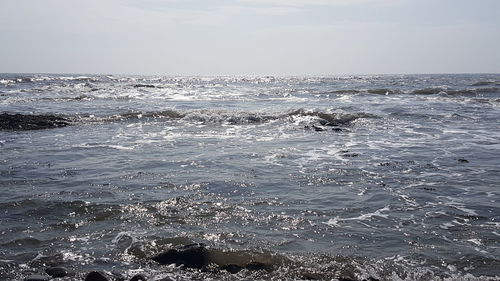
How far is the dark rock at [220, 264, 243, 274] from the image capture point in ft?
19.4

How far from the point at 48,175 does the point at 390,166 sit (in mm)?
9660

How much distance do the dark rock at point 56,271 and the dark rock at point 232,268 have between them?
7.00 ft

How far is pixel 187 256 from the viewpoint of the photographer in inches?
243

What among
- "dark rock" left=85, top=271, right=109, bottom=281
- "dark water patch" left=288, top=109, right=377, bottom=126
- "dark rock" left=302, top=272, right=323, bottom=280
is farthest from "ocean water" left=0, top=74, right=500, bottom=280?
"dark water patch" left=288, top=109, right=377, bottom=126

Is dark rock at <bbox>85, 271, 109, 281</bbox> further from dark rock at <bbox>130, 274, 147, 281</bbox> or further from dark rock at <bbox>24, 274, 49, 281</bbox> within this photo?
dark rock at <bbox>24, 274, 49, 281</bbox>

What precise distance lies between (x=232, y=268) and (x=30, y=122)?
19.3 m

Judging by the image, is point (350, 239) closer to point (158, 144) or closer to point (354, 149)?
point (354, 149)

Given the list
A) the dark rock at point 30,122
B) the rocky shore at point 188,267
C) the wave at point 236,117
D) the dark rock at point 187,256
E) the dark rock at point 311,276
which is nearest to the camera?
the rocky shore at point 188,267

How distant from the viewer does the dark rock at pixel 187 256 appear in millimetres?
6062

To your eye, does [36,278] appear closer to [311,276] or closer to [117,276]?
[117,276]

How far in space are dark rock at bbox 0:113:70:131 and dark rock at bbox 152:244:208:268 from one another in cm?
1762

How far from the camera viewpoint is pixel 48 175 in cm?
1123

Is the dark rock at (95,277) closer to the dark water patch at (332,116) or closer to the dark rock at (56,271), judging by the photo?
the dark rock at (56,271)

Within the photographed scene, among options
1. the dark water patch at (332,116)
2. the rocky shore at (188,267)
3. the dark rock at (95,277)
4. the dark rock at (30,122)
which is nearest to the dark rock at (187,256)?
the rocky shore at (188,267)
